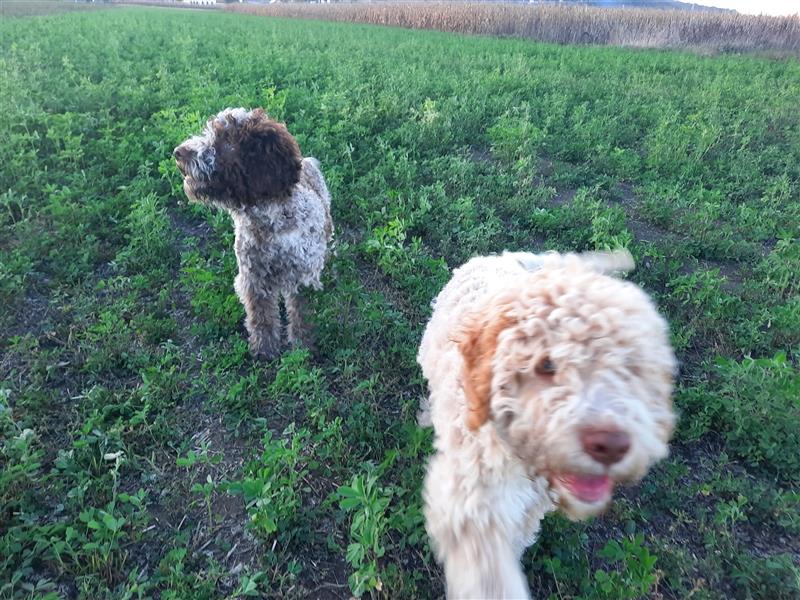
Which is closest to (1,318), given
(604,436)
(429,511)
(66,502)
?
(66,502)

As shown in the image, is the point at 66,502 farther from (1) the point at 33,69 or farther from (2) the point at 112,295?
(1) the point at 33,69

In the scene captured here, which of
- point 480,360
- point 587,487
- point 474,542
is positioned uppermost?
point 480,360

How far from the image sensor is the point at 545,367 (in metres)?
1.99

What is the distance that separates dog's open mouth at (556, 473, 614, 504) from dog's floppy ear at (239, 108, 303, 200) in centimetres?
324

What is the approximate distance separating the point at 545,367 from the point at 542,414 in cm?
18

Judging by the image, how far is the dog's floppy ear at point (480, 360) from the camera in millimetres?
2104

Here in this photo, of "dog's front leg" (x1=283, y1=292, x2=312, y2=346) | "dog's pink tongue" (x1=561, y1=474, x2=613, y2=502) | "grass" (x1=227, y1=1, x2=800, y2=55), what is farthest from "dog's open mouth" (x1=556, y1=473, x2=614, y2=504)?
"grass" (x1=227, y1=1, x2=800, y2=55)

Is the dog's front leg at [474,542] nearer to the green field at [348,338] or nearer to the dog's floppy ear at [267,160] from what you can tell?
the green field at [348,338]

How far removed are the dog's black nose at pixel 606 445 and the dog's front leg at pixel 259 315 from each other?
311 centimetres

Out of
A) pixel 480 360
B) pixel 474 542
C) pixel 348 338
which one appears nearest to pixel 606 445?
pixel 480 360

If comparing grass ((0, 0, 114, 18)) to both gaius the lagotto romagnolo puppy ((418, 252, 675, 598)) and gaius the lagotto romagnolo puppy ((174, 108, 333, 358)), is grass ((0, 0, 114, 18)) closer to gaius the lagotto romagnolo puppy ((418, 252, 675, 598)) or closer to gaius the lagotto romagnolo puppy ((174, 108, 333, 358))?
gaius the lagotto romagnolo puppy ((174, 108, 333, 358))

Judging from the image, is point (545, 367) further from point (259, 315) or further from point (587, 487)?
point (259, 315)

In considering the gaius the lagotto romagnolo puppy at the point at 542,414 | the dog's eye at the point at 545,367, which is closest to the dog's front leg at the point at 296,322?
the gaius the lagotto romagnolo puppy at the point at 542,414

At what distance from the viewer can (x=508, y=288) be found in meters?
2.34
